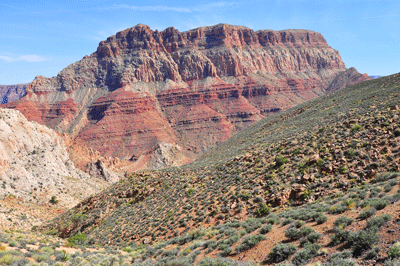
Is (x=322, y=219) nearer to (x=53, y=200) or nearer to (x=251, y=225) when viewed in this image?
(x=251, y=225)

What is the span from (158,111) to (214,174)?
513 ft

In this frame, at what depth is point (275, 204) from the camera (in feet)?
61.8

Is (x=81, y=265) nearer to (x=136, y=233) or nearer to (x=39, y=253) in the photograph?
(x=39, y=253)

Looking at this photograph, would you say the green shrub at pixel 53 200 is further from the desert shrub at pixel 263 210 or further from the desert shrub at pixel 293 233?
the desert shrub at pixel 293 233

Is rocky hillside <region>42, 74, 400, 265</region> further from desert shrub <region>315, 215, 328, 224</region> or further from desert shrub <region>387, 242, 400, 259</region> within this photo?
desert shrub <region>387, 242, 400, 259</region>

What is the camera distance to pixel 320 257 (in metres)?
10.1

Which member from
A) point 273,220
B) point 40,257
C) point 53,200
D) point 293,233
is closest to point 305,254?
point 293,233

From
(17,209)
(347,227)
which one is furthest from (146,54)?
(347,227)

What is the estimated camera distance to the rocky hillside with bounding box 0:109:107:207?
46312 millimetres

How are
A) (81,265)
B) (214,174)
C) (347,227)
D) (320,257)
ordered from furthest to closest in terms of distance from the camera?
(214,174) < (81,265) < (347,227) < (320,257)

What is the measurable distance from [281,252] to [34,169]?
5403 centimetres

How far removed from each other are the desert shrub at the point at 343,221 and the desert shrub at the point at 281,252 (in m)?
2.46

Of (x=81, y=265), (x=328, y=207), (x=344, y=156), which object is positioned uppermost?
(x=344, y=156)

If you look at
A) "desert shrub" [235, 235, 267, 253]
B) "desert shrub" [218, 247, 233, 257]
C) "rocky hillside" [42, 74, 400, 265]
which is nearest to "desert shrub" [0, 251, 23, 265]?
"rocky hillside" [42, 74, 400, 265]
